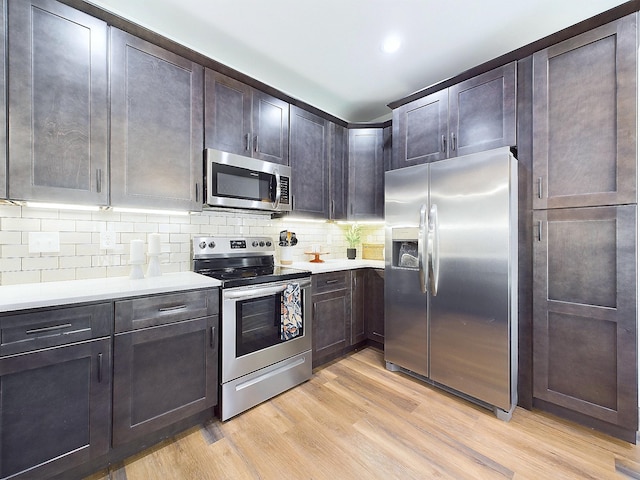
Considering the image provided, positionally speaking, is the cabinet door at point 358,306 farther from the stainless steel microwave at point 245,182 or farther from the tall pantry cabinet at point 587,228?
the tall pantry cabinet at point 587,228

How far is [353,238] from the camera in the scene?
3.59 meters

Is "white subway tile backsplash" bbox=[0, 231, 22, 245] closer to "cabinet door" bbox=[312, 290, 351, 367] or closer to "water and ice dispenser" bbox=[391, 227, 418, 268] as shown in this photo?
"cabinet door" bbox=[312, 290, 351, 367]

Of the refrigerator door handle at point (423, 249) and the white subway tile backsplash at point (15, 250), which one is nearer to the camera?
the white subway tile backsplash at point (15, 250)

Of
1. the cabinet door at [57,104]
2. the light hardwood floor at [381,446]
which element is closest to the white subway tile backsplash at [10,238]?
the cabinet door at [57,104]

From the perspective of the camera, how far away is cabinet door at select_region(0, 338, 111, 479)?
1.21 m

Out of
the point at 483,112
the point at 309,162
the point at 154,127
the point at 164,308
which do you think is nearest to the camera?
the point at 164,308

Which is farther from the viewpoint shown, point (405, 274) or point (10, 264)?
point (405, 274)

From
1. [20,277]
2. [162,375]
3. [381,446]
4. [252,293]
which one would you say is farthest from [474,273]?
[20,277]

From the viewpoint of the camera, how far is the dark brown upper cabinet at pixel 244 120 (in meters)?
2.14

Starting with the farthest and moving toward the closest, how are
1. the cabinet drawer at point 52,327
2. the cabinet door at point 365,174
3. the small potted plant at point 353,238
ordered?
the small potted plant at point 353,238
the cabinet door at point 365,174
the cabinet drawer at point 52,327

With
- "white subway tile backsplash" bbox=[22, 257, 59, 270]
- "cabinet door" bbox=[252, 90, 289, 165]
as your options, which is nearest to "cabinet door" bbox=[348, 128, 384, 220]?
"cabinet door" bbox=[252, 90, 289, 165]

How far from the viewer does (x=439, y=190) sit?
220 cm

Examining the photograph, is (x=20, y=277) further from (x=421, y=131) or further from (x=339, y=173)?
(x=421, y=131)

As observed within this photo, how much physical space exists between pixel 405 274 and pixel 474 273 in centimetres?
55
